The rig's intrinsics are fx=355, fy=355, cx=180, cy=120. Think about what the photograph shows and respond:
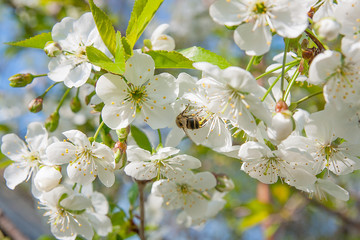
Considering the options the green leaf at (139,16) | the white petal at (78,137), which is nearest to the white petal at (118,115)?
the white petal at (78,137)

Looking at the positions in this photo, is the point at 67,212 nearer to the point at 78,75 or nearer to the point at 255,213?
the point at 78,75

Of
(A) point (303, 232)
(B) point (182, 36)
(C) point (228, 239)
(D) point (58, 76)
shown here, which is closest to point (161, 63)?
(D) point (58, 76)

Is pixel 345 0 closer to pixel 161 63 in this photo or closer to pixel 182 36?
pixel 161 63

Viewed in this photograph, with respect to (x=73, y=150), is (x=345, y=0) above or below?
above

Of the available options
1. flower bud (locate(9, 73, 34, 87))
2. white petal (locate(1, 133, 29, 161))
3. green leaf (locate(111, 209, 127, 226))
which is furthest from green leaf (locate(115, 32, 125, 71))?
green leaf (locate(111, 209, 127, 226))

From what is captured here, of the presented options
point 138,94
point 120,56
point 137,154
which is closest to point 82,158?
point 137,154
